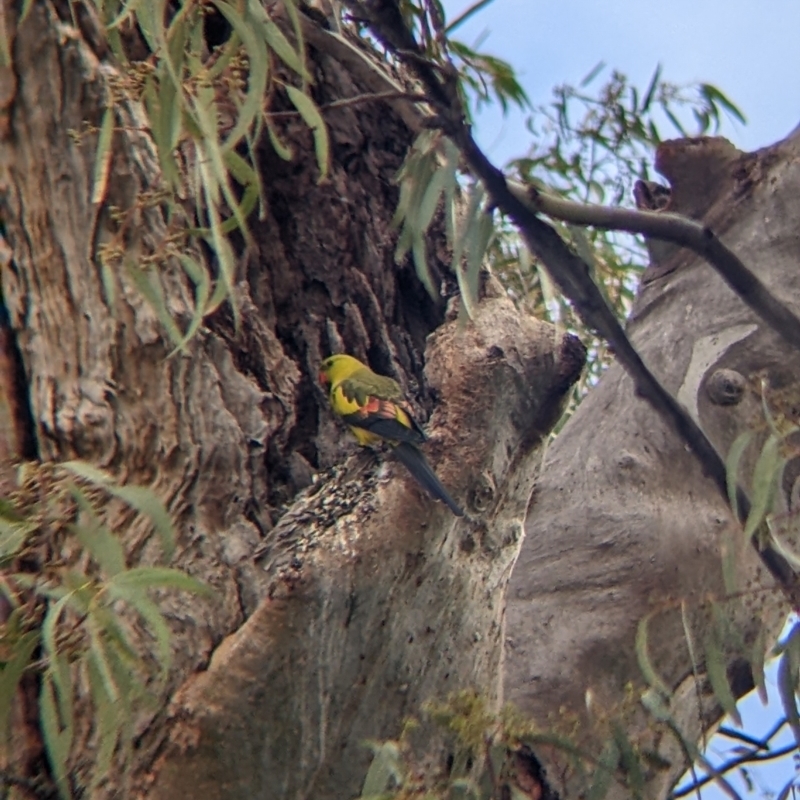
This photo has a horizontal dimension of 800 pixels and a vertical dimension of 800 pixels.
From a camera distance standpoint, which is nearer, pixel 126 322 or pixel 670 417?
pixel 126 322

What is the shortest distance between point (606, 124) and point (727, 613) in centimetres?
113

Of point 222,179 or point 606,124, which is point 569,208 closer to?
point 222,179

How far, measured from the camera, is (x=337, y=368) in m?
1.59

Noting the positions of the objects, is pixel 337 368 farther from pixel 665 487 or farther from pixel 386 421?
pixel 665 487

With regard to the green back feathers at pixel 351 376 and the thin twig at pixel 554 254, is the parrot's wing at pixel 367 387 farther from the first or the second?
the thin twig at pixel 554 254

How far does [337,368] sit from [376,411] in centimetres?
12

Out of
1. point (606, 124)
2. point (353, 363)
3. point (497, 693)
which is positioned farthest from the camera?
point (606, 124)

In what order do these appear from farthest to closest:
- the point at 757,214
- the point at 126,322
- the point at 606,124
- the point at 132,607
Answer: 1. the point at 606,124
2. the point at 757,214
3. the point at 126,322
4. the point at 132,607

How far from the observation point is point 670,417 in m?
1.61

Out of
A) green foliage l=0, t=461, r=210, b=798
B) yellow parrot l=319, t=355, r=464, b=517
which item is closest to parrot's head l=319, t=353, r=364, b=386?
yellow parrot l=319, t=355, r=464, b=517

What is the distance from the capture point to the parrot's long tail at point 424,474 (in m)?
1.28

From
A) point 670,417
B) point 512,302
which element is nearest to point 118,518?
point 512,302

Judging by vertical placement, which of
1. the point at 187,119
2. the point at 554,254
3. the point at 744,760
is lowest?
the point at 744,760

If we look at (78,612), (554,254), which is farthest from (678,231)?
(78,612)
